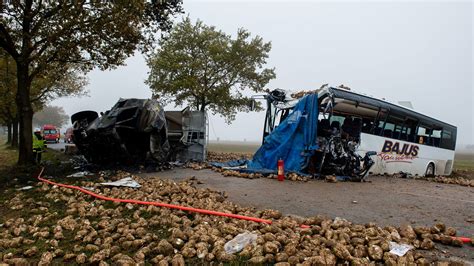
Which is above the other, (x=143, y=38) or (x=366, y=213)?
(x=143, y=38)

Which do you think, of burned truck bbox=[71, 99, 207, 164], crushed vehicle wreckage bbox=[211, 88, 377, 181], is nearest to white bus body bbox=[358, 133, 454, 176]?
crushed vehicle wreckage bbox=[211, 88, 377, 181]

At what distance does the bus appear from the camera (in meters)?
10.9

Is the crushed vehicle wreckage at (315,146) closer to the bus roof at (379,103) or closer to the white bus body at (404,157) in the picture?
the bus roof at (379,103)

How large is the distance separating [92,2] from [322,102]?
324 inches

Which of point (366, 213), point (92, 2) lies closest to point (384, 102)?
point (366, 213)

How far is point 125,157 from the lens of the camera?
1122 cm

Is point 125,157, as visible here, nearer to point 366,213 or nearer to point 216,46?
point 366,213

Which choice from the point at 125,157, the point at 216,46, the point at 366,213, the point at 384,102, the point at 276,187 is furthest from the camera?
the point at 216,46

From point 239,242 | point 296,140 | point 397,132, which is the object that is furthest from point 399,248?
point 397,132

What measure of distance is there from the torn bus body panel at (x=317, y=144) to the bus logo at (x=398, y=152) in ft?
7.05

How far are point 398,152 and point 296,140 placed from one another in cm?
534

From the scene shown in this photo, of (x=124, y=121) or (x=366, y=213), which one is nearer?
(x=366, y=213)

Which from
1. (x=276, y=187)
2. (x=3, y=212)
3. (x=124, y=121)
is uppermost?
(x=124, y=121)

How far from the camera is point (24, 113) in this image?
11.6 metres
